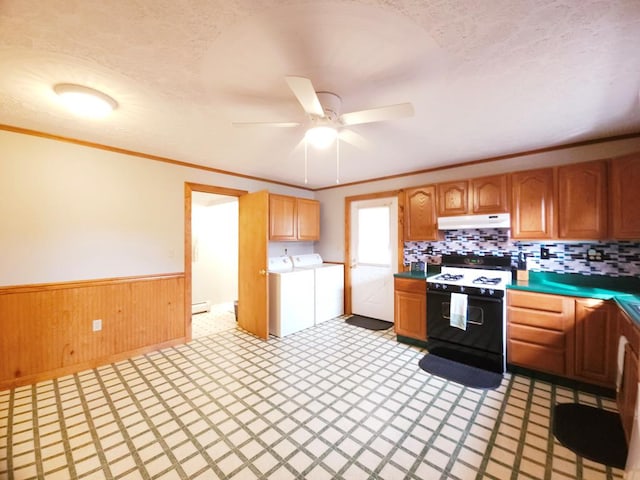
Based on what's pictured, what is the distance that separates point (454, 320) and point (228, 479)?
2459mm

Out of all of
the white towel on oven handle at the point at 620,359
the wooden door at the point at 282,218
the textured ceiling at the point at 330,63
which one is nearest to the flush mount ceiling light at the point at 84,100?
the textured ceiling at the point at 330,63

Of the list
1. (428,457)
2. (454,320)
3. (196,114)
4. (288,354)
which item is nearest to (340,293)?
(288,354)

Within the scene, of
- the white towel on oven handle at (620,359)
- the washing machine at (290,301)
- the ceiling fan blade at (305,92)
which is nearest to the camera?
the ceiling fan blade at (305,92)

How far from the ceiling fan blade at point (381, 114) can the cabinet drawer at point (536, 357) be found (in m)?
2.49

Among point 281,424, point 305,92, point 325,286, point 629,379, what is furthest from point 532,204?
point 281,424

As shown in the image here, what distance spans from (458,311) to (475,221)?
105 cm

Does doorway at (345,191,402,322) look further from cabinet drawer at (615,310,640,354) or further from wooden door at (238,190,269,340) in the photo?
cabinet drawer at (615,310,640,354)

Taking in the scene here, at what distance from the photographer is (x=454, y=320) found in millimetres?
2881

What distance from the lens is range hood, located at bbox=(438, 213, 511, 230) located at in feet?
9.50

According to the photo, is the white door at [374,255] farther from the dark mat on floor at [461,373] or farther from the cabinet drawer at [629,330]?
the cabinet drawer at [629,330]

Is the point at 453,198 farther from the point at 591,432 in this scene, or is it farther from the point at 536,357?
the point at 591,432

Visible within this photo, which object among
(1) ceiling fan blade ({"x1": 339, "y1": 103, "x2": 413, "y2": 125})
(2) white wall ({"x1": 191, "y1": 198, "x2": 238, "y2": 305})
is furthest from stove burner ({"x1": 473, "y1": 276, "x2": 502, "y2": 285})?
(2) white wall ({"x1": 191, "y1": 198, "x2": 238, "y2": 305})

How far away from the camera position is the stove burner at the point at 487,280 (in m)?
2.85

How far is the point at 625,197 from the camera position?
2.32 metres
